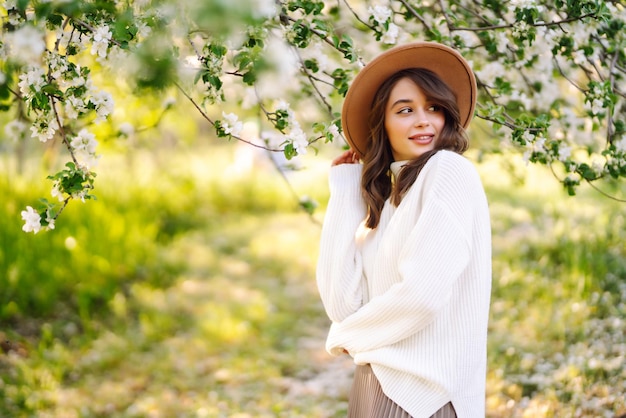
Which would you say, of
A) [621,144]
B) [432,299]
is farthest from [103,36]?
[621,144]

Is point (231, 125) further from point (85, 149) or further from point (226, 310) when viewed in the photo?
point (226, 310)

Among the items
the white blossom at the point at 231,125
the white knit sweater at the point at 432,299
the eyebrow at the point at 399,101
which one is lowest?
the white knit sweater at the point at 432,299

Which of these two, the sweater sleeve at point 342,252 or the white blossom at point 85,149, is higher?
the white blossom at point 85,149

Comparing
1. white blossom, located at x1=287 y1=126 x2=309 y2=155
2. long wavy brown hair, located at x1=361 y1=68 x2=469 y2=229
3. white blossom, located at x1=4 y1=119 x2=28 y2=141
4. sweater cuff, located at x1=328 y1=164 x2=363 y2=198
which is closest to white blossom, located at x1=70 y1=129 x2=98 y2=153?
white blossom, located at x1=287 y1=126 x2=309 y2=155

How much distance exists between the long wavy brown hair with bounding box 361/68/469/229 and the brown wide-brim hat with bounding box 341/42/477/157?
0.08ft

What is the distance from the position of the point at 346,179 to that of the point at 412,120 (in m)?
0.31

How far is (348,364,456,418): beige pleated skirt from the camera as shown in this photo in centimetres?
157

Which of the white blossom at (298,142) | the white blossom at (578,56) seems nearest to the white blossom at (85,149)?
the white blossom at (298,142)

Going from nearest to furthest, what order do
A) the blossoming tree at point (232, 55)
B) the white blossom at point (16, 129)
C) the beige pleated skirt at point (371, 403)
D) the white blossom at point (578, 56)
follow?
the blossoming tree at point (232, 55), the beige pleated skirt at point (371, 403), the white blossom at point (578, 56), the white blossom at point (16, 129)

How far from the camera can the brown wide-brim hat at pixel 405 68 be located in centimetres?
178

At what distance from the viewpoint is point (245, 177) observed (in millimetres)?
8727

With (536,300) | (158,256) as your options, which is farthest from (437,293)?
(158,256)

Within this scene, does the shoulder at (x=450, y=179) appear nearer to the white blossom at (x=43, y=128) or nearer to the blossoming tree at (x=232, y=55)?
the blossoming tree at (x=232, y=55)

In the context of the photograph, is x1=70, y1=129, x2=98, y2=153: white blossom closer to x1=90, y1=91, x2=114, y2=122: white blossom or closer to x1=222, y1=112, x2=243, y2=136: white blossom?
x1=90, y1=91, x2=114, y2=122: white blossom
